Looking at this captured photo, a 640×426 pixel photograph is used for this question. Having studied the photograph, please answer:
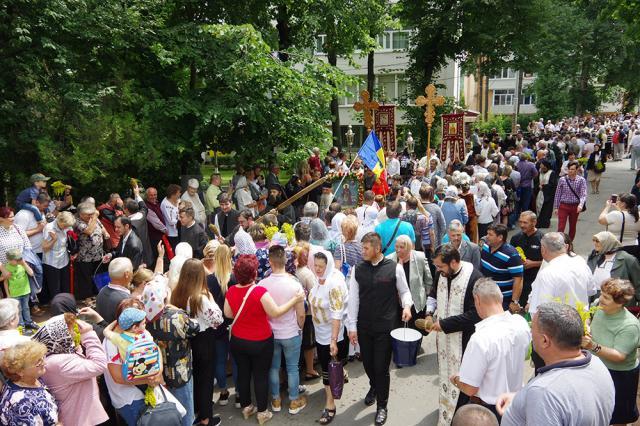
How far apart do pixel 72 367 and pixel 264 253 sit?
2833 millimetres

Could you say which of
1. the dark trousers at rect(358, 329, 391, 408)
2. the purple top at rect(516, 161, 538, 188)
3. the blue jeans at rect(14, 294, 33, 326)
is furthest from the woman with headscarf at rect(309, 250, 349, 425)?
the purple top at rect(516, 161, 538, 188)

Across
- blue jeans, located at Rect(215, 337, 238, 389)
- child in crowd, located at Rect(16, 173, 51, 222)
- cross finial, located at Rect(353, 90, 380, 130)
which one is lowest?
blue jeans, located at Rect(215, 337, 238, 389)

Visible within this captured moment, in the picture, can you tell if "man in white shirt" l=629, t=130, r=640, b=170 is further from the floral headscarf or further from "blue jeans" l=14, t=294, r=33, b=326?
the floral headscarf

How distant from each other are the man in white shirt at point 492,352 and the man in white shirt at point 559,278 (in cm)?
114

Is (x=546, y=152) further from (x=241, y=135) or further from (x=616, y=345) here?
(x=616, y=345)

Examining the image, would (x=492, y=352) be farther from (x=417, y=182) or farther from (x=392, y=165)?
(x=392, y=165)

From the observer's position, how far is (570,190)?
10438 mm

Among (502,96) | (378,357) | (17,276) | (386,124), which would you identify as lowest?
(378,357)

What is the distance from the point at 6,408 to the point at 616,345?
15.4 feet

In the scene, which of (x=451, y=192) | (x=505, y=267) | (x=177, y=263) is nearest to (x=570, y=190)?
(x=451, y=192)

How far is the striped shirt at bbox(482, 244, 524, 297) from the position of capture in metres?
6.02

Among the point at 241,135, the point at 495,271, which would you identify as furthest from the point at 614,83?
the point at 495,271

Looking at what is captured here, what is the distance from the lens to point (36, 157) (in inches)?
396

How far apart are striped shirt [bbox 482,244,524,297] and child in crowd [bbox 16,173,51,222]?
6821 millimetres
